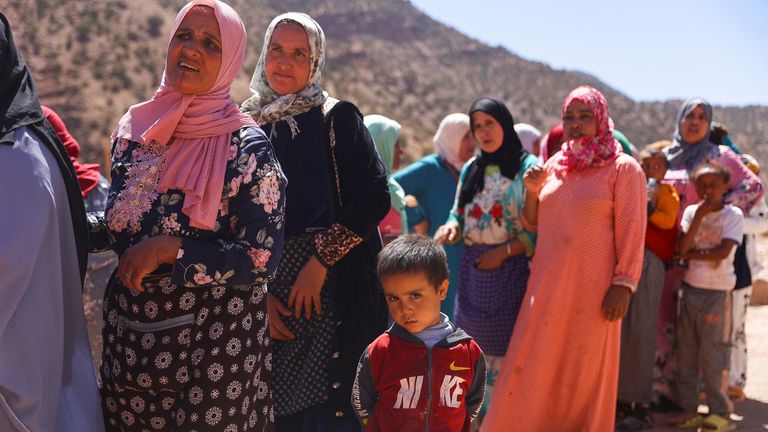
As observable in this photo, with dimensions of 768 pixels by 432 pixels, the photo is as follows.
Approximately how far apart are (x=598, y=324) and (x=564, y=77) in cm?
4657

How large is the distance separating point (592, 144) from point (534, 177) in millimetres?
375

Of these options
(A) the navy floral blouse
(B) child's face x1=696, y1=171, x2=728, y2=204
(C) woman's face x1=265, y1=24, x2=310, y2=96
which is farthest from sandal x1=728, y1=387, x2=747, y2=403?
(A) the navy floral blouse

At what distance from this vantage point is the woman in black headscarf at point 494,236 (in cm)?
439

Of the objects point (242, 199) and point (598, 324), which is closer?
point (242, 199)

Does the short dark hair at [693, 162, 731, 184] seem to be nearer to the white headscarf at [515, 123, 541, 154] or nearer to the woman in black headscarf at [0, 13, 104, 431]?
the white headscarf at [515, 123, 541, 154]

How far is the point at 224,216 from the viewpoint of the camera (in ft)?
7.61

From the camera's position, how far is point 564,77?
Result: 159 ft

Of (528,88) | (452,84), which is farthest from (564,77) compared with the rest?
(452,84)

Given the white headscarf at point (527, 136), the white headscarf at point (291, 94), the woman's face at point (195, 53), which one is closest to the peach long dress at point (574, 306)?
the white headscarf at point (291, 94)

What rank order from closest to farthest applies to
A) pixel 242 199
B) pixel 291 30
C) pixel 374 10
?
pixel 242 199, pixel 291 30, pixel 374 10

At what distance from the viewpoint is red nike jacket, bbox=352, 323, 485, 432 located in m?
2.54

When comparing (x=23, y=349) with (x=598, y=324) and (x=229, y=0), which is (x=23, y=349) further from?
(x=229, y=0)

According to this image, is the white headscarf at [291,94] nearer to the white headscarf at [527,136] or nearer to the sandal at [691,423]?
the sandal at [691,423]

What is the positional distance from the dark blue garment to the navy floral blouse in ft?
1.85
